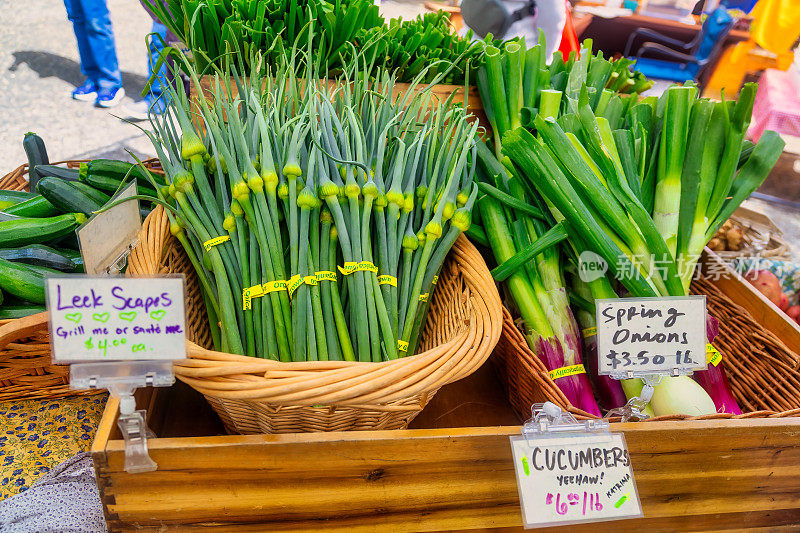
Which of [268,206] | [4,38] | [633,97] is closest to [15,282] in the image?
[268,206]

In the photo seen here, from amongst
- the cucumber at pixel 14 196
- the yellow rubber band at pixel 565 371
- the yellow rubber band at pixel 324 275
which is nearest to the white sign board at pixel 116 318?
the yellow rubber band at pixel 324 275

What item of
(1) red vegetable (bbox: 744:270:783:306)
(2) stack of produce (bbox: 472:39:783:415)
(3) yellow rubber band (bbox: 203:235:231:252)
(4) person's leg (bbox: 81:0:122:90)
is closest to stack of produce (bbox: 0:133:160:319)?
(3) yellow rubber band (bbox: 203:235:231:252)

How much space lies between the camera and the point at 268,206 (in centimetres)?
88

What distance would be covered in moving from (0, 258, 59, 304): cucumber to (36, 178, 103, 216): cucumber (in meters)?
0.18

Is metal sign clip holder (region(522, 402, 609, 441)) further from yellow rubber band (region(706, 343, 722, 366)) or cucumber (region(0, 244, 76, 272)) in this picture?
cucumber (region(0, 244, 76, 272))

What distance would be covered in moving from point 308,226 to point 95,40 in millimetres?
3247

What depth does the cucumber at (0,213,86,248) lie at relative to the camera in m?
1.05

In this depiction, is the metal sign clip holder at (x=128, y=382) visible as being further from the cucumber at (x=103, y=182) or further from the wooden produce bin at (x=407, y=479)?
the cucumber at (x=103, y=182)

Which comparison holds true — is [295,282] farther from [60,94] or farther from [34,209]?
[60,94]

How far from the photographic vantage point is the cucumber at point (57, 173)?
126cm

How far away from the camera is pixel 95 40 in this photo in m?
3.25

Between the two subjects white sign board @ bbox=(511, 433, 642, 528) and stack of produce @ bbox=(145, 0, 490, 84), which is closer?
white sign board @ bbox=(511, 433, 642, 528)

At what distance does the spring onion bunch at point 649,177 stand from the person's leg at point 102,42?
318 centimetres

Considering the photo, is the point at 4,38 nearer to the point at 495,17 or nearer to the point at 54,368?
the point at 495,17
